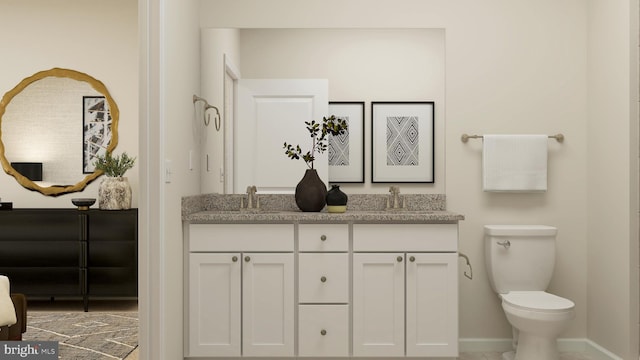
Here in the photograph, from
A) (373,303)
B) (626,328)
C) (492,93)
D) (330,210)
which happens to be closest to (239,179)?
(330,210)

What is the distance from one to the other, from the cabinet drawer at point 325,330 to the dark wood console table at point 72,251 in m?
1.87

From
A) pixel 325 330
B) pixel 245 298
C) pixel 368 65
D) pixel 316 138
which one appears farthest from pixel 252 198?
pixel 368 65

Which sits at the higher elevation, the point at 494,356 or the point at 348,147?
the point at 348,147

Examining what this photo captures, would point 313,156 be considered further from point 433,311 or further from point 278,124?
point 433,311

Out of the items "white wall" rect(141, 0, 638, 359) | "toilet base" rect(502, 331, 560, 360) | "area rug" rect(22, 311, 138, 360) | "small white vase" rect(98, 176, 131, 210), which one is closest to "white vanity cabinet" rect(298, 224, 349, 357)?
"white wall" rect(141, 0, 638, 359)

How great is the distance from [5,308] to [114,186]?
165 centimetres

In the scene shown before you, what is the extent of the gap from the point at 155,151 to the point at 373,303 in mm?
1309

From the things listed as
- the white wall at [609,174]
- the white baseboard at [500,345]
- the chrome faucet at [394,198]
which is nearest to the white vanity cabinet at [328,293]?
the chrome faucet at [394,198]

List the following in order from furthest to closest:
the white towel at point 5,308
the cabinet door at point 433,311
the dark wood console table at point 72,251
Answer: the dark wood console table at point 72,251, the cabinet door at point 433,311, the white towel at point 5,308

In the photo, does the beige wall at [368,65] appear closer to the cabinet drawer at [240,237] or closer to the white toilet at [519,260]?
the white toilet at [519,260]

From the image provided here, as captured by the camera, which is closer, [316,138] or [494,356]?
[494,356]

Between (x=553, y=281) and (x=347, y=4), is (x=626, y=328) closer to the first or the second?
(x=553, y=281)

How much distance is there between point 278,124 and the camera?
314cm

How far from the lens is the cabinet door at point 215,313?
2.73 m
